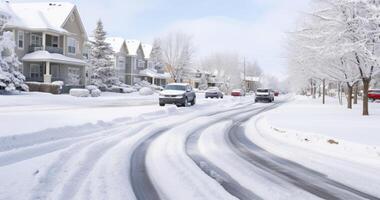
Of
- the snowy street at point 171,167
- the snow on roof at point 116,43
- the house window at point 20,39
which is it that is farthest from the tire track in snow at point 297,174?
the snow on roof at point 116,43

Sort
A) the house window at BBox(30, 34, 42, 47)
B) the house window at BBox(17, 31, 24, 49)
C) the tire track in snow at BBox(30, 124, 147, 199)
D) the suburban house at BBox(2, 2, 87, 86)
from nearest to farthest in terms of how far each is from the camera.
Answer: the tire track in snow at BBox(30, 124, 147, 199), the house window at BBox(17, 31, 24, 49), the suburban house at BBox(2, 2, 87, 86), the house window at BBox(30, 34, 42, 47)

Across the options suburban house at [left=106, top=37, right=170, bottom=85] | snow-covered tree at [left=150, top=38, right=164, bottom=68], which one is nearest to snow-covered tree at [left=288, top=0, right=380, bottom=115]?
suburban house at [left=106, top=37, right=170, bottom=85]

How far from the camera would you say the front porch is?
45.8m

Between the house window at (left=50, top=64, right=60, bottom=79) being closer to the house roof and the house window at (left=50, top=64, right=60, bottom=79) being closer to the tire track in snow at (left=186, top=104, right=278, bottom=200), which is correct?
the house roof

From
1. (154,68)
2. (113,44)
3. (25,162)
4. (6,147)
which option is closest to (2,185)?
(25,162)

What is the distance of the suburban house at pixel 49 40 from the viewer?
4600 centimetres

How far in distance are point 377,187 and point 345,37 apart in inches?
571

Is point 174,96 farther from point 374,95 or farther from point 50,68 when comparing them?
point 374,95

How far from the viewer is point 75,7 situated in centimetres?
5259

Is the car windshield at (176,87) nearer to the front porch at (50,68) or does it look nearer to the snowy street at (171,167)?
the snowy street at (171,167)

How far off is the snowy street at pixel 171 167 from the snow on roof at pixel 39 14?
3603 centimetres

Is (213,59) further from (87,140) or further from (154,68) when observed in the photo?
(87,140)

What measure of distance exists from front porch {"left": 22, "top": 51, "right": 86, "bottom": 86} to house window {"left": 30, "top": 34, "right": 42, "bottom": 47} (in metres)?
1.89

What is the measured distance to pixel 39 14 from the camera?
164 feet
